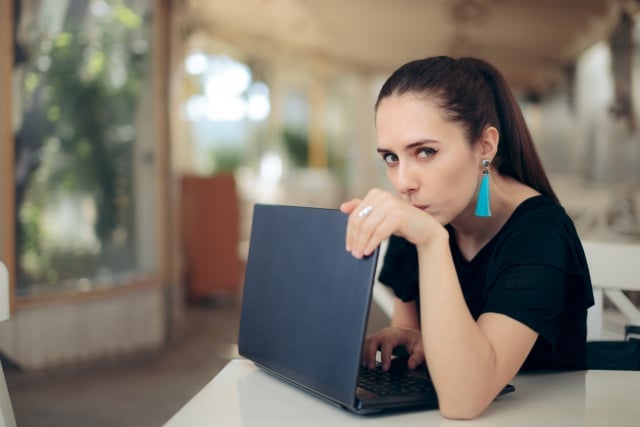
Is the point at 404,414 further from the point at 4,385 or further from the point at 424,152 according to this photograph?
the point at 4,385

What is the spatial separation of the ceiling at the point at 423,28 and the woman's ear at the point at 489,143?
10.3ft

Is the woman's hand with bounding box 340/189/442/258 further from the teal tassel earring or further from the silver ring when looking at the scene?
the teal tassel earring

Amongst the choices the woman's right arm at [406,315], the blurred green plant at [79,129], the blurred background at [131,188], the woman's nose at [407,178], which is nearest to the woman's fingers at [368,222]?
the woman's nose at [407,178]

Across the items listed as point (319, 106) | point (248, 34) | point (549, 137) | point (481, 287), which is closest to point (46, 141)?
point (481, 287)

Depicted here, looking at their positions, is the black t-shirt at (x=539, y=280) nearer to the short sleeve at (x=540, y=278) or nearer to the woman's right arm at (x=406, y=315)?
the short sleeve at (x=540, y=278)

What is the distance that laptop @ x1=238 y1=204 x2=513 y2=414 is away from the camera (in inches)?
32.2

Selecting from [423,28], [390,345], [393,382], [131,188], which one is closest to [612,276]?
[390,345]

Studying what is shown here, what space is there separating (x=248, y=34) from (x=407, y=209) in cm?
957

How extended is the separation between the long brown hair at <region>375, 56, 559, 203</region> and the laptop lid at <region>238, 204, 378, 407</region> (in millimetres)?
283

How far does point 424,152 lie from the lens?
1.03 m

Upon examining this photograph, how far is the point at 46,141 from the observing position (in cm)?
355

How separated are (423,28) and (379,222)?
7.26m

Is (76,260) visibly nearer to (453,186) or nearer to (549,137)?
(453,186)

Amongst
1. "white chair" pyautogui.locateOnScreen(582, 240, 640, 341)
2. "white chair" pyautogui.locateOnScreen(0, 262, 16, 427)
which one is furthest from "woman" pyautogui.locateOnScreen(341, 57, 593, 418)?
"white chair" pyautogui.locateOnScreen(0, 262, 16, 427)
